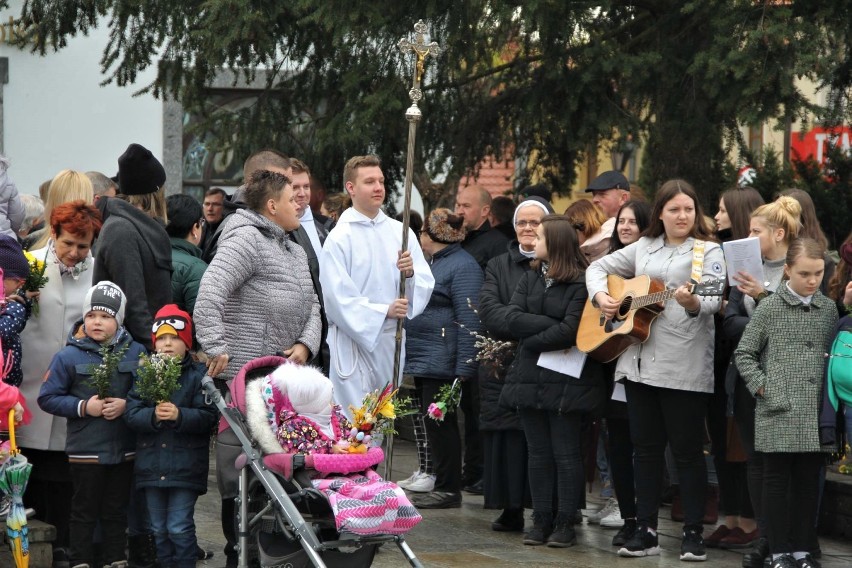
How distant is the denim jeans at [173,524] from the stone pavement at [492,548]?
55cm

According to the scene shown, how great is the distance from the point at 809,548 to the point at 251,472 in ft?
10.1

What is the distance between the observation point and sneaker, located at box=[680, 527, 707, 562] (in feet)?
26.4

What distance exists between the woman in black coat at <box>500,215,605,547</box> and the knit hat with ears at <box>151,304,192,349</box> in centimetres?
213

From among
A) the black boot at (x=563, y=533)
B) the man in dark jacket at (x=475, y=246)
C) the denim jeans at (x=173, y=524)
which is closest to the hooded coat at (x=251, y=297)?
the denim jeans at (x=173, y=524)

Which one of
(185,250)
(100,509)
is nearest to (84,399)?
(100,509)

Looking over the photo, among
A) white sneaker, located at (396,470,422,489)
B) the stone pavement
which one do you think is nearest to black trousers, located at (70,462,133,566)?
the stone pavement

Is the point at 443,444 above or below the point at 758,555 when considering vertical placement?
above

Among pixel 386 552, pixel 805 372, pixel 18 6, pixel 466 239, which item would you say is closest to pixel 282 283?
pixel 386 552

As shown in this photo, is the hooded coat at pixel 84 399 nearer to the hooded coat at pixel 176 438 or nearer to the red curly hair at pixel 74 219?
the hooded coat at pixel 176 438

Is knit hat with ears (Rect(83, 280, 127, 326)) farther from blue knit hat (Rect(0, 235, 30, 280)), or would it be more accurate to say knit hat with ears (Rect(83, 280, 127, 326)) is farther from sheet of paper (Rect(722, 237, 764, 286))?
sheet of paper (Rect(722, 237, 764, 286))

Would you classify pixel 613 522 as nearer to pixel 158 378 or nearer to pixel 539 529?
pixel 539 529

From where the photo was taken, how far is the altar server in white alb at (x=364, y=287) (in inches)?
329

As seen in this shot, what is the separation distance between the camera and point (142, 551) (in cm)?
750

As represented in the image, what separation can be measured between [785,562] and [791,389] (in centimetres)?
92
